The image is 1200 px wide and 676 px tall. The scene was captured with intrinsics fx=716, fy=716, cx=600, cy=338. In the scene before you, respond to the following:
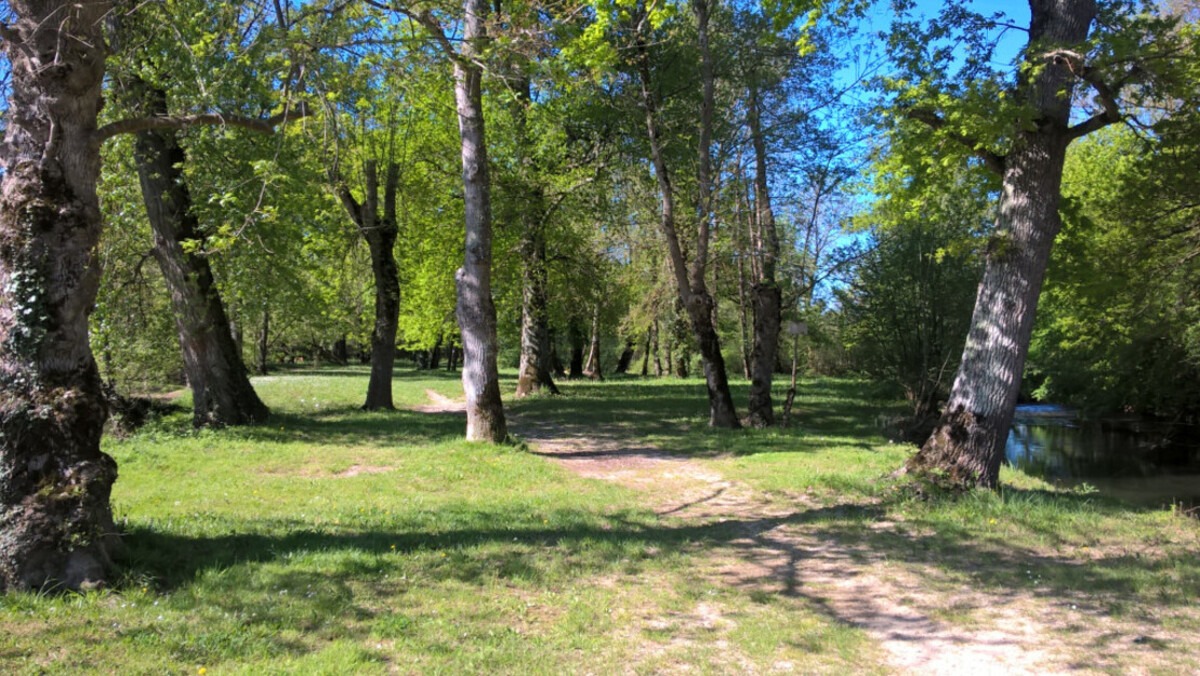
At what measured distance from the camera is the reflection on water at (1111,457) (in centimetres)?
1683

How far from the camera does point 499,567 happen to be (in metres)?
6.14

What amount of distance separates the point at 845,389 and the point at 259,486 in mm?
28740

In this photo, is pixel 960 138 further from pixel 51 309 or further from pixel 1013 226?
pixel 51 309

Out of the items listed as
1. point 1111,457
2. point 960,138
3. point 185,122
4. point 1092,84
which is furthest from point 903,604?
point 1111,457

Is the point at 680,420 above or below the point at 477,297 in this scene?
below

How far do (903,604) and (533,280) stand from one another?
58.8 ft

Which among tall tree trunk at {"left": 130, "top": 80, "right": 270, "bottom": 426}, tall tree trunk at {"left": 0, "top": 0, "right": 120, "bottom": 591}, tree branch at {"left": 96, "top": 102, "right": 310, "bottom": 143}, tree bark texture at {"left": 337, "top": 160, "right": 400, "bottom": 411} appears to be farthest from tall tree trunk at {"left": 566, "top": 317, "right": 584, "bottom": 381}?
tall tree trunk at {"left": 0, "top": 0, "right": 120, "bottom": 591}

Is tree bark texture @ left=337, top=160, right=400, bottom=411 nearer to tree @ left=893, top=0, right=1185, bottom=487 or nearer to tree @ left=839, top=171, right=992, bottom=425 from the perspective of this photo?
tree @ left=839, top=171, right=992, bottom=425

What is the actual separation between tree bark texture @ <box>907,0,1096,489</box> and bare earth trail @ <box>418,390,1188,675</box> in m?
1.86

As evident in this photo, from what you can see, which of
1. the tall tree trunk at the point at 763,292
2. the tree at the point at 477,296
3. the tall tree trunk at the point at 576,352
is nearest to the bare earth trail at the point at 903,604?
the tree at the point at 477,296

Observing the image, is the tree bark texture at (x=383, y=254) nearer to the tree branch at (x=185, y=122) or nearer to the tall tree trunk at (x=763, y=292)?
the tall tree trunk at (x=763, y=292)

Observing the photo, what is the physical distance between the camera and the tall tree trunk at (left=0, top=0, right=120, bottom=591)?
4.98m

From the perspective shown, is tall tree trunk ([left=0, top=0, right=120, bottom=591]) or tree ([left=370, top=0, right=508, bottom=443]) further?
tree ([left=370, top=0, right=508, bottom=443])

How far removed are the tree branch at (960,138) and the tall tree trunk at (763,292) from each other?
24.4 ft
